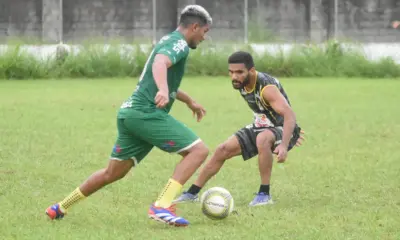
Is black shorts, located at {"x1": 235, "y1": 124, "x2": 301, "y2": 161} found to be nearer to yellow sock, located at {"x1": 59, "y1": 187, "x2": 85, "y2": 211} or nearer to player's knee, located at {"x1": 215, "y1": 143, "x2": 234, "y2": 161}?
player's knee, located at {"x1": 215, "y1": 143, "x2": 234, "y2": 161}

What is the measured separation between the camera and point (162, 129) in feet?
23.9

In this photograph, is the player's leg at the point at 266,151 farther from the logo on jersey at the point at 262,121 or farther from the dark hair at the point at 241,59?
the dark hair at the point at 241,59

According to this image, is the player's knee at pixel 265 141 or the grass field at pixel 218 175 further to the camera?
the player's knee at pixel 265 141

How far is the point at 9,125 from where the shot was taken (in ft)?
47.6

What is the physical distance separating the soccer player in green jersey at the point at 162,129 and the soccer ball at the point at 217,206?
306 mm

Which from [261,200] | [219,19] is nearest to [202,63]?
[219,19]

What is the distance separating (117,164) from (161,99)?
91 cm

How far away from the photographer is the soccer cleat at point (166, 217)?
7191 millimetres

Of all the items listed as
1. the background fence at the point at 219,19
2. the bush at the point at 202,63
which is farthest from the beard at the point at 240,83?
the background fence at the point at 219,19

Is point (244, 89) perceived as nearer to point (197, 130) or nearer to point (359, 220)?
point (359, 220)

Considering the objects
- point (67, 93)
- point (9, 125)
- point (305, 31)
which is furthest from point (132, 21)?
point (9, 125)

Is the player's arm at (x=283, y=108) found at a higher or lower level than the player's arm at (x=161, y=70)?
lower

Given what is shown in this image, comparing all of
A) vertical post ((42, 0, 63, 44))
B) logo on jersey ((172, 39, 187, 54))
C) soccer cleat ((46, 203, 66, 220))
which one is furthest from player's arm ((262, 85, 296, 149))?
vertical post ((42, 0, 63, 44))

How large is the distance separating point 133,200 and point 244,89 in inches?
53.5
